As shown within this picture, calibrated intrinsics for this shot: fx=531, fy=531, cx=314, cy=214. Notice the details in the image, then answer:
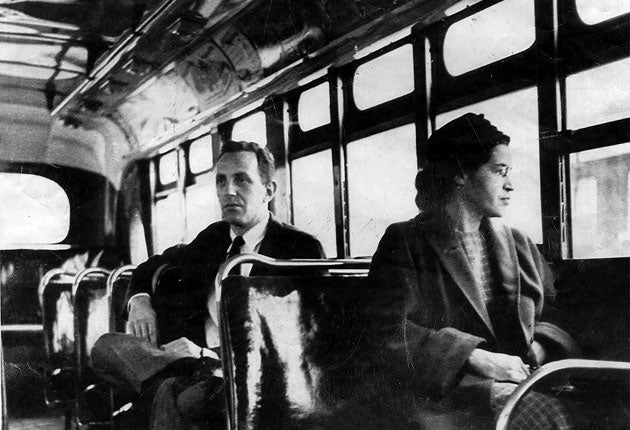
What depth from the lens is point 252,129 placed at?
3.86ft

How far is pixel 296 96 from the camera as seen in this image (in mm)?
1161

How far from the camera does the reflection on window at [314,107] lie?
3.78 ft

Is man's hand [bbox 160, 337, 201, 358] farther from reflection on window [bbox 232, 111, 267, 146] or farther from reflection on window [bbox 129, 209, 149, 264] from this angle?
reflection on window [bbox 232, 111, 267, 146]

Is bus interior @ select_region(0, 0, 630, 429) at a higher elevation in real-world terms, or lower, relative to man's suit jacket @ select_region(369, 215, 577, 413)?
higher

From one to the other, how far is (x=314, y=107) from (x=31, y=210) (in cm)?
67

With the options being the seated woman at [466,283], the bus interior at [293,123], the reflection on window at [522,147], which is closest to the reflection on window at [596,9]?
the bus interior at [293,123]

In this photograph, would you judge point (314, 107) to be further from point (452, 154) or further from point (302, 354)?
point (302, 354)

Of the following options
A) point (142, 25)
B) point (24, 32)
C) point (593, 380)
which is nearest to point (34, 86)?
point (24, 32)

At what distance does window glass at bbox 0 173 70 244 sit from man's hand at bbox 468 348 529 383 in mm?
930

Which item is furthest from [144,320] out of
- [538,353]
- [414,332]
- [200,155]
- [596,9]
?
[596,9]

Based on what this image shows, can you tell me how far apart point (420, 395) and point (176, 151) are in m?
0.75

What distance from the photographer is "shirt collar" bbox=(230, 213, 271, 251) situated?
1185 millimetres

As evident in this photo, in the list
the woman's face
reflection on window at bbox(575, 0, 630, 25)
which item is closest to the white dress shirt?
the woman's face

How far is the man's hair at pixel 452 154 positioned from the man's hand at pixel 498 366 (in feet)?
1.03
